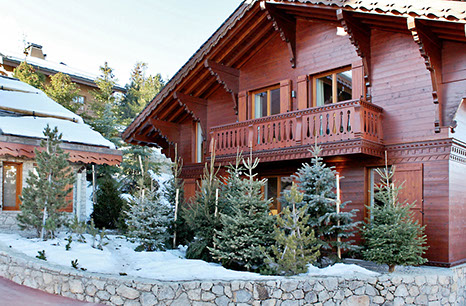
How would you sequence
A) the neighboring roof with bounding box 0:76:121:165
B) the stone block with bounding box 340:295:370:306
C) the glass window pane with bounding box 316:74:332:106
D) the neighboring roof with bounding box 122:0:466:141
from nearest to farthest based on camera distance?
1. the stone block with bounding box 340:295:370:306
2. the neighboring roof with bounding box 122:0:466:141
3. the neighboring roof with bounding box 0:76:121:165
4. the glass window pane with bounding box 316:74:332:106

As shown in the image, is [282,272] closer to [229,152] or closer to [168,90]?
[229,152]

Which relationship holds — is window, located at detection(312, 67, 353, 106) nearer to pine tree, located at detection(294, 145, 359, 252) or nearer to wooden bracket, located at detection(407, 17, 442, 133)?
wooden bracket, located at detection(407, 17, 442, 133)

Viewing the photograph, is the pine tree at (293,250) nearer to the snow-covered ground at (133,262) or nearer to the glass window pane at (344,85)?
the snow-covered ground at (133,262)

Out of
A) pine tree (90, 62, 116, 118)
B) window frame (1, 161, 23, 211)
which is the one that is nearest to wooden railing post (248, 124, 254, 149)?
window frame (1, 161, 23, 211)

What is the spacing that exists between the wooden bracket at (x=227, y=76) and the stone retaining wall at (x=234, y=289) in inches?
336

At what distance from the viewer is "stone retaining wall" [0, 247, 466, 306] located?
8.27 metres

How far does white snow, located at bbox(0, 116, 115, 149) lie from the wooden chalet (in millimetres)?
3384

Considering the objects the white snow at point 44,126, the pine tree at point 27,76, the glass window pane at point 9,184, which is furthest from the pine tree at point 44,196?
the pine tree at point 27,76

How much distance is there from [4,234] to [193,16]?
106 ft

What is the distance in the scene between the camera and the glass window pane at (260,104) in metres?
15.6

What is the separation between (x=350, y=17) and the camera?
12.3m

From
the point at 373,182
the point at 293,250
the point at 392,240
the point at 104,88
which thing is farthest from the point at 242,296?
the point at 104,88

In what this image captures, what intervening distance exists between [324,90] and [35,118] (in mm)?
9735

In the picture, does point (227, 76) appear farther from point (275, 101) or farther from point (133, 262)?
point (133, 262)
